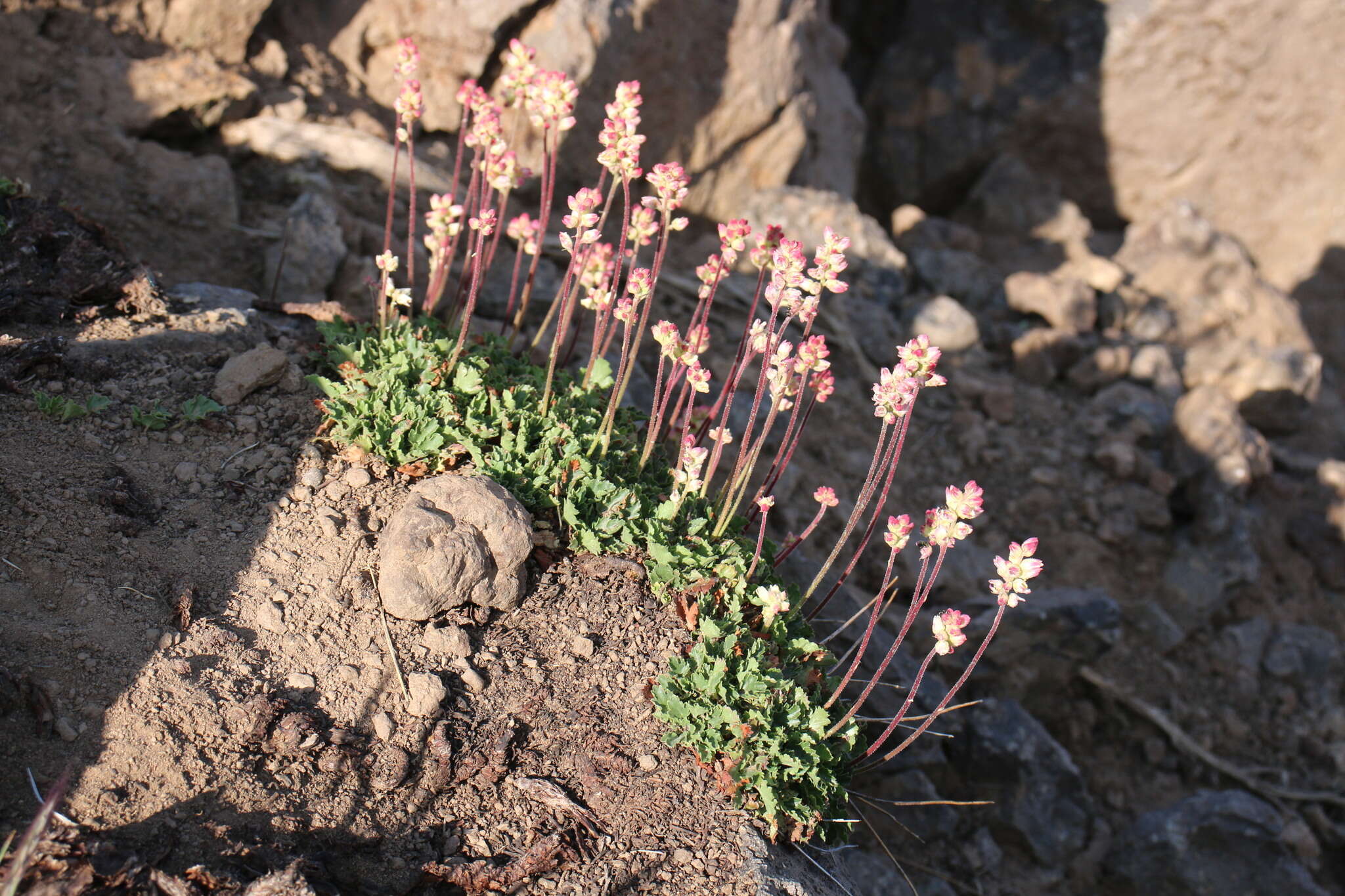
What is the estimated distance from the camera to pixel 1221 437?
23.0 feet

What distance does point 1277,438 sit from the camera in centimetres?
831

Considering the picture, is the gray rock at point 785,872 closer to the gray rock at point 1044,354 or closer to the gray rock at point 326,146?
the gray rock at point 326,146

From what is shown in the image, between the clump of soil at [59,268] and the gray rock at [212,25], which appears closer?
the clump of soil at [59,268]

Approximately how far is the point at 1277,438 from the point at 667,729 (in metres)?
7.27

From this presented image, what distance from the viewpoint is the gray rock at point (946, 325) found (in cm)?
752

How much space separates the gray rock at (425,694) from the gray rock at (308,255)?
276 centimetres

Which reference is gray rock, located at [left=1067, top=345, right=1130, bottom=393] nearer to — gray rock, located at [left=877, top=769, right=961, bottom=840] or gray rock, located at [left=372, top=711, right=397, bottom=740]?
gray rock, located at [left=877, top=769, right=961, bottom=840]

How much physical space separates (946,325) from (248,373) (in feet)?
17.4

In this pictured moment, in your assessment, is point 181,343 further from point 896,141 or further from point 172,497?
point 896,141

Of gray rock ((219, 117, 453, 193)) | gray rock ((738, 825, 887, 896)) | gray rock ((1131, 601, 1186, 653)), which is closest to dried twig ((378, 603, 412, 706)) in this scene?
gray rock ((738, 825, 887, 896))

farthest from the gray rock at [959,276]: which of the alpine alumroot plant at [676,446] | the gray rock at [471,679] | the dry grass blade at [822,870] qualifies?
the gray rock at [471,679]

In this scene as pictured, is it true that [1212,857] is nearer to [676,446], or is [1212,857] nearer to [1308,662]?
→ [1308,662]

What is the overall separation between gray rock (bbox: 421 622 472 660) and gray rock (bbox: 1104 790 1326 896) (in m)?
3.83

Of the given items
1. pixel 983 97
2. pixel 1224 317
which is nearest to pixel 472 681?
pixel 1224 317
